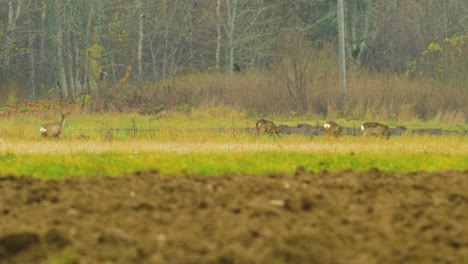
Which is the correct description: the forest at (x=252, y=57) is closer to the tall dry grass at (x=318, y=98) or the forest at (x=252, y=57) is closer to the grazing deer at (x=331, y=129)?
the tall dry grass at (x=318, y=98)

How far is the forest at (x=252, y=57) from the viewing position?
118 ft

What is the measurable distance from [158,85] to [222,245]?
32.8m

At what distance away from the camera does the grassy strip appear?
13516mm

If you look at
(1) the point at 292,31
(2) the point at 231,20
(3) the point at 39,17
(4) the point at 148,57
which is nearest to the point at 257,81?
(2) the point at 231,20

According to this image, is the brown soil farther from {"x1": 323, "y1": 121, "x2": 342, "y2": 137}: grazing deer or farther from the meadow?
{"x1": 323, "y1": 121, "x2": 342, "y2": 137}: grazing deer

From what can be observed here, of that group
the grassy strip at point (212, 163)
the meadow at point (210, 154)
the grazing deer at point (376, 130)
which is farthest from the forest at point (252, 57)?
the grassy strip at point (212, 163)

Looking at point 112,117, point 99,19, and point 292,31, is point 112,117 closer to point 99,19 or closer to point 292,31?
point 99,19

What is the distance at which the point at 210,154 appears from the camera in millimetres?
16156

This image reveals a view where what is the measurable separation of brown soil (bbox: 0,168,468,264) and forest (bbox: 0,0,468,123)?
23.9m

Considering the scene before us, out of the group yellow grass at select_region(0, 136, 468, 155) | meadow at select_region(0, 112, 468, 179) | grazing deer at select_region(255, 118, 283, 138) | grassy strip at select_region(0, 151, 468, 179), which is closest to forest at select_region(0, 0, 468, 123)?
meadow at select_region(0, 112, 468, 179)

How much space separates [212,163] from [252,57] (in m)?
34.7

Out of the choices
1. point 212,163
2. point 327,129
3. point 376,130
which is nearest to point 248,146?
point 327,129

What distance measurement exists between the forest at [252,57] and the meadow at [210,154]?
1127 centimetres

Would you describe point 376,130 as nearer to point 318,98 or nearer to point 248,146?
point 248,146
